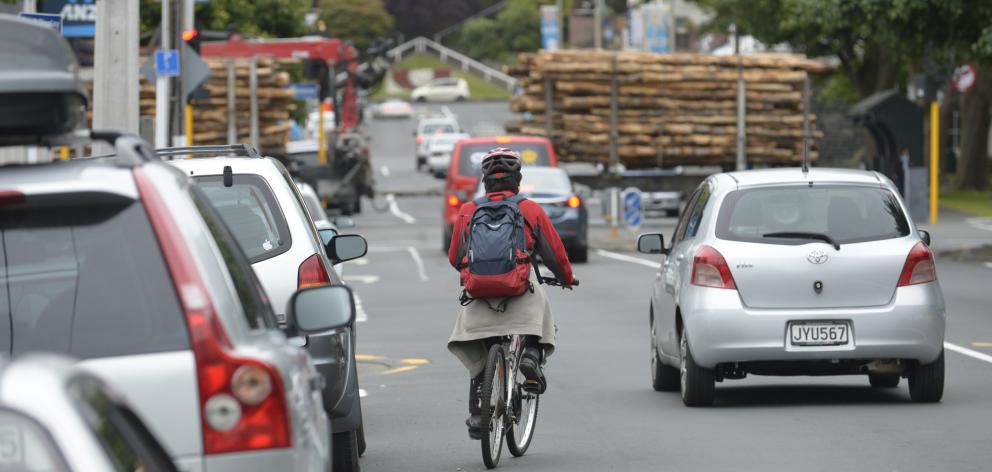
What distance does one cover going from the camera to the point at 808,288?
38.7 feet

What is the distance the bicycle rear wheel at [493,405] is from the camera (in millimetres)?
9383

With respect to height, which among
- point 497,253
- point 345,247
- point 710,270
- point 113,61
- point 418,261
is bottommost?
point 418,261

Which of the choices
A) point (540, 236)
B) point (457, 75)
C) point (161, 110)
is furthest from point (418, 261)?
point (457, 75)

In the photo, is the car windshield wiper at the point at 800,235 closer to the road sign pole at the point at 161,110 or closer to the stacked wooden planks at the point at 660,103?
the road sign pole at the point at 161,110

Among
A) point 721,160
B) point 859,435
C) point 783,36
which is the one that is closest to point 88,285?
point 859,435

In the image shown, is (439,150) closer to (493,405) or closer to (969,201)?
(969,201)

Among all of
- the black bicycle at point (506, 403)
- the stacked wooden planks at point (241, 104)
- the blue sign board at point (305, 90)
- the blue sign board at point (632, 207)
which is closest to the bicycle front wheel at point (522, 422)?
the black bicycle at point (506, 403)

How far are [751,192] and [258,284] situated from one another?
680 cm

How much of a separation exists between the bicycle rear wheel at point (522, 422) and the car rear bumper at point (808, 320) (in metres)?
1.81

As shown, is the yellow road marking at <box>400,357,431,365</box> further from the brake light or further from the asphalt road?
the brake light

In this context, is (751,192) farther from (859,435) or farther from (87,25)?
(87,25)

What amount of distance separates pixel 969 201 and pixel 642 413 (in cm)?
3852

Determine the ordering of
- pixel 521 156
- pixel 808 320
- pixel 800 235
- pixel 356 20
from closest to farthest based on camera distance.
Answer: pixel 808 320 < pixel 800 235 < pixel 521 156 < pixel 356 20

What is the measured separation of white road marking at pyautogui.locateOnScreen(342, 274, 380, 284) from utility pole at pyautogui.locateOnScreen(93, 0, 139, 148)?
5799mm
